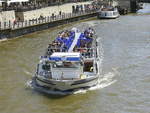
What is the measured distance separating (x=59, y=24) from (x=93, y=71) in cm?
3468

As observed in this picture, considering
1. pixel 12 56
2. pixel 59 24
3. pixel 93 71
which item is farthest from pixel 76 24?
pixel 93 71

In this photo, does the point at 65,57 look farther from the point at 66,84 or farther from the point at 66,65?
the point at 66,84

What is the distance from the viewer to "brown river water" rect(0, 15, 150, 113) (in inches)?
969

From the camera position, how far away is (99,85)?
28.6 metres

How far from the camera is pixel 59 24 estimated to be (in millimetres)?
62344

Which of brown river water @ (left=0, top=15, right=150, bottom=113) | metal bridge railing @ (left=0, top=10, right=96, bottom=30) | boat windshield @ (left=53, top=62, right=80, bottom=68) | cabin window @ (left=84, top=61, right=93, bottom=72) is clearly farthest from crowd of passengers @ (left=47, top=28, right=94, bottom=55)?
metal bridge railing @ (left=0, top=10, right=96, bottom=30)

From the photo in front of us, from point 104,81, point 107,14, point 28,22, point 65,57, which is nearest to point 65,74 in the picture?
point 65,57

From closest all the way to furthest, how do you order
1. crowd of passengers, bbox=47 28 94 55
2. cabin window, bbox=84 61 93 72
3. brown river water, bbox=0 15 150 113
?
1. brown river water, bbox=0 15 150 113
2. cabin window, bbox=84 61 93 72
3. crowd of passengers, bbox=47 28 94 55

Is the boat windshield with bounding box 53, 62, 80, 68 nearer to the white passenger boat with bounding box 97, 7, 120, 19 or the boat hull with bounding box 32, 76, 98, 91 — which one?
the boat hull with bounding box 32, 76, 98, 91

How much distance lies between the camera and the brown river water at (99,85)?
24609 mm

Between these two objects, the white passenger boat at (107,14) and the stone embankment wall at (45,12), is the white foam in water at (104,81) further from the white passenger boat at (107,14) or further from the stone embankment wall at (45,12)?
the white passenger boat at (107,14)

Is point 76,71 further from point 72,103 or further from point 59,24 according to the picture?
point 59,24

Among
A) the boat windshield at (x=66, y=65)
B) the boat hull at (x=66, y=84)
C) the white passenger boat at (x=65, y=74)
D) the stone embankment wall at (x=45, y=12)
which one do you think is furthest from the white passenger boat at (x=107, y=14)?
the boat windshield at (x=66, y=65)

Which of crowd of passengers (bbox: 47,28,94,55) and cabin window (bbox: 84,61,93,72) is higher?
crowd of passengers (bbox: 47,28,94,55)
